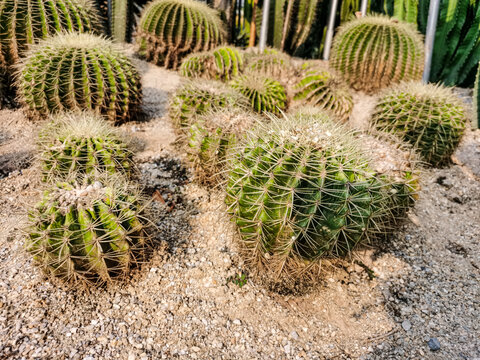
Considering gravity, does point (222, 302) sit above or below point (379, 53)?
below

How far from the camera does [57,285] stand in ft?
7.00

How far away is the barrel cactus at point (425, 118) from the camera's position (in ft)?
12.0

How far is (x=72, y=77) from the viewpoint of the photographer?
3.46 meters

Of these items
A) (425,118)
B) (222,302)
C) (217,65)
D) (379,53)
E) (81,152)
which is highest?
(379,53)

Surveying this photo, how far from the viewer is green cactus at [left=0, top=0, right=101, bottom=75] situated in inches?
156

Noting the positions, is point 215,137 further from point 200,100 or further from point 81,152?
point 81,152

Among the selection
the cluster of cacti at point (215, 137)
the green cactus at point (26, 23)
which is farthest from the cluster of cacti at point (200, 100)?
the green cactus at point (26, 23)

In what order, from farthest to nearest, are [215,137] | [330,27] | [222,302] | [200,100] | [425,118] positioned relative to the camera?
[330,27] < [425,118] < [200,100] < [215,137] < [222,302]

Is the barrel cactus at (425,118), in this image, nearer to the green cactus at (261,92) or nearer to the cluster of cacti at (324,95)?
the cluster of cacti at (324,95)

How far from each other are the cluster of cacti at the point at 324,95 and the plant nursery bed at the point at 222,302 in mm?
1559

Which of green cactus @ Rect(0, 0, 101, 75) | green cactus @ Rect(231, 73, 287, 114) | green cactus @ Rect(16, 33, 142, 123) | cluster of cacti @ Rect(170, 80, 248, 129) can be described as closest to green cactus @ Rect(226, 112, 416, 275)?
cluster of cacti @ Rect(170, 80, 248, 129)

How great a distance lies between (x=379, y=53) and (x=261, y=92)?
2431 mm

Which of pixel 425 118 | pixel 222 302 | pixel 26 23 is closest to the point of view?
pixel 222 302

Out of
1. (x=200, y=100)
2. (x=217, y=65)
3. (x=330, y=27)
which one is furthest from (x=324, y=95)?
(x=330, y=27)
